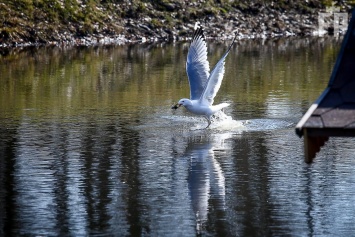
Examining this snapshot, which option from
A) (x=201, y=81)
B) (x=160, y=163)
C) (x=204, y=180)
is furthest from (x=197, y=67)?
(x=204, y=180)

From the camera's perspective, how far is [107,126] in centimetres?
1925

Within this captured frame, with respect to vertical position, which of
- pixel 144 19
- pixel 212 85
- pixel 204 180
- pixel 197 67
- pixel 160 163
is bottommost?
pixel 204 180

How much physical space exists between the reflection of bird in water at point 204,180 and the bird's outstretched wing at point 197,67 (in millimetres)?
2188

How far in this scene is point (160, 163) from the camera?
1538cm

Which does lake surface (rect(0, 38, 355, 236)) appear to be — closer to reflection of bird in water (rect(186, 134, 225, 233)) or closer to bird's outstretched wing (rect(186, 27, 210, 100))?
reflection of bird in water (rect(186, 134, 225, 233))

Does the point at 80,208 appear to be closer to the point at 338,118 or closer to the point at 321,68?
the point at 338,118

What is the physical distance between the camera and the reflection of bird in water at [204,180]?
12.4 metres

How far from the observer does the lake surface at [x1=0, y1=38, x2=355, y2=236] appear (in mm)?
11656

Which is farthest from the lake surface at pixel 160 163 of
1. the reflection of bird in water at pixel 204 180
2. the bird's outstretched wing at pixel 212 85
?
the bird's outstretched wing at pixel 212 85

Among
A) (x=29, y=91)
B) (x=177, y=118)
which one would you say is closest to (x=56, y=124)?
(x=177, y=118)

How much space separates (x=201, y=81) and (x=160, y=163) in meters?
4.61

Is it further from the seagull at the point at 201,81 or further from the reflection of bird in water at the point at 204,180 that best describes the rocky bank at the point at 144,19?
the reflection of bird in water at the point at 204,180

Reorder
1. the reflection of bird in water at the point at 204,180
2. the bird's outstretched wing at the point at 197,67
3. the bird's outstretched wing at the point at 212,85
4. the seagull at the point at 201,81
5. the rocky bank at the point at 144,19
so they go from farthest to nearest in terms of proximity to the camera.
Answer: the rocky bank at the point at 144,19 → the bird's outstretched wing at the point at 197,67 → the seagull at the point at 201,81 → the bird's outstretched wing at the point at 212,85 → the reflection of bird in water at the point at 204,180

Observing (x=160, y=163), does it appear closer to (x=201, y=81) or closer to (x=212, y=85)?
(x=212, y=85)
